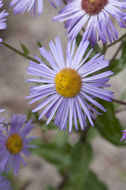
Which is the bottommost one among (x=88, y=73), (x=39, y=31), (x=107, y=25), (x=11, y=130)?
(x=11, y=130)

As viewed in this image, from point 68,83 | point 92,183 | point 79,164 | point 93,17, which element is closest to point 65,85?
point 68,83

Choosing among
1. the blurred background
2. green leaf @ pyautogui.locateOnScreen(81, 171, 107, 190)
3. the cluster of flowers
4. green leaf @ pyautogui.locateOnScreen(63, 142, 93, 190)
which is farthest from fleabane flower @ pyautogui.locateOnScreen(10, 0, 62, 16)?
the blurred background

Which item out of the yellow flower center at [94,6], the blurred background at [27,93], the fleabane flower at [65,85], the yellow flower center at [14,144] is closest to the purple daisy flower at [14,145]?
the yellow flower center at [14,144]

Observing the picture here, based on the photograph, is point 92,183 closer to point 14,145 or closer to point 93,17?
point 14,145

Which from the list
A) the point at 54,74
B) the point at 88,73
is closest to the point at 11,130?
the point at 54,74

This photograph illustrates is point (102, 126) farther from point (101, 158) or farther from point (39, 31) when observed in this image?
point (39, 31)
